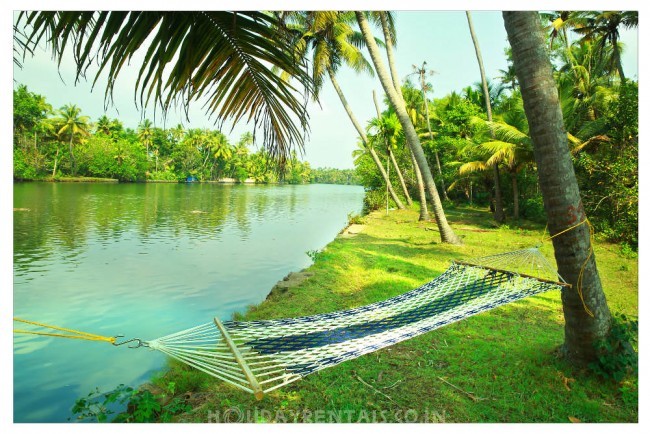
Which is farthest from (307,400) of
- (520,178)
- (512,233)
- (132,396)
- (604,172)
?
(520,178)

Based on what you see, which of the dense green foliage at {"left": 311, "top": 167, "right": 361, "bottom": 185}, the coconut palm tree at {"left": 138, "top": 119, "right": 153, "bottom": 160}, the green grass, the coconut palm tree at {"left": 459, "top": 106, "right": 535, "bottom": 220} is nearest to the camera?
the green grass

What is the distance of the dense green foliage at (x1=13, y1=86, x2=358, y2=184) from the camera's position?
1063 centimetres

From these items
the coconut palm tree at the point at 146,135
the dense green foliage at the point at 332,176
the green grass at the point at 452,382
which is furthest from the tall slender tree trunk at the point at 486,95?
the dense green foliage at the point at 332,176

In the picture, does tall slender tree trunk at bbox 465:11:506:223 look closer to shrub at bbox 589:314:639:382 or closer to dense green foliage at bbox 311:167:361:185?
shrub at bbox 589:314:639:382

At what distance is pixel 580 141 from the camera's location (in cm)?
723

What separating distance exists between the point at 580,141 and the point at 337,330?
7.09 m

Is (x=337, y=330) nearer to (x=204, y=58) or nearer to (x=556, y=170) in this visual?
(x=556, y=170)

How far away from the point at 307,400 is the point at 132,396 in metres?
0.90

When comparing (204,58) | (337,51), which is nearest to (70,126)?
(337,51)

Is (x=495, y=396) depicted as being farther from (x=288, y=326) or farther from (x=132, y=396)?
(x=132, y=396)

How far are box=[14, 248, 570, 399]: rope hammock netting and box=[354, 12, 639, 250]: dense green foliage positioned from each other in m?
4.40

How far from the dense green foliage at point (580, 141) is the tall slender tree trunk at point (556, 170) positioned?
14.8ft

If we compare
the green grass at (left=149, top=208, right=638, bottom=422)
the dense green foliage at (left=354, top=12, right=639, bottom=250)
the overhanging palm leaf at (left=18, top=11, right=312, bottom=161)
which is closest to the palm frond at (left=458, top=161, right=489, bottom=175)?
the dense green foliage at (left=354, top=12, right=639, bottom=250)
